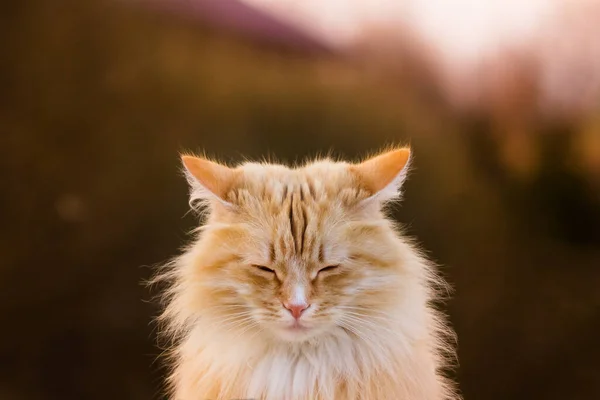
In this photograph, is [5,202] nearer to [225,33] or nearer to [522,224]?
[225,33]

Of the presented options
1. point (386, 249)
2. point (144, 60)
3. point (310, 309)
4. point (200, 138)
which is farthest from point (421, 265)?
point (144, 60)

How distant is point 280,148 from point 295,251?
37.9 inches

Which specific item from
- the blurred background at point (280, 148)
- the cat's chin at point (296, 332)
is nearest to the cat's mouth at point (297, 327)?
the cat's chin at point (296, 332)

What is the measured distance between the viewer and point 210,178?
110 cm

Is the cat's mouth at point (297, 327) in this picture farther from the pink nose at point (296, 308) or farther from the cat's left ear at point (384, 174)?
the cat's left ear at point (384, 174)

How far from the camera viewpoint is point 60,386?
1.95 metres

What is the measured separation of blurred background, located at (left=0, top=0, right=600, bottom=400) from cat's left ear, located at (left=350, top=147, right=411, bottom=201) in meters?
0.78

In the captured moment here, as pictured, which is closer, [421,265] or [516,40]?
[421,265]

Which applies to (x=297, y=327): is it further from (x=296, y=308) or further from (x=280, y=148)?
(x=280, y=148)

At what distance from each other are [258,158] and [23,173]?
83cm

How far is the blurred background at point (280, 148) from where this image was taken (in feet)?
6.17

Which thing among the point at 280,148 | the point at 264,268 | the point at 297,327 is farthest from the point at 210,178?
the point at 280,148

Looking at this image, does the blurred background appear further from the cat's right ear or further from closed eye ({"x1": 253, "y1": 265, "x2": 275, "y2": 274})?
closed eye ({"x1": 253, "y1": 265, "x2": 275, "y2": 274})

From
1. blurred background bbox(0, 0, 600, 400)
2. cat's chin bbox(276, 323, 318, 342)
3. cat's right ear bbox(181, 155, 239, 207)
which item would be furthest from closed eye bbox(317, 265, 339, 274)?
blurred background bbox(0, 0, 600, 400)
